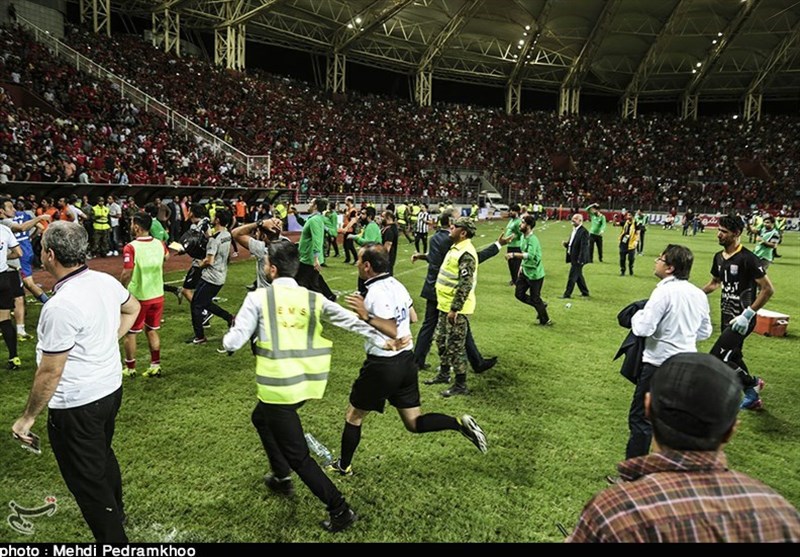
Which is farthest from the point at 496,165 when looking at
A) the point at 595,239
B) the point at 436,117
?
the point at 595,239

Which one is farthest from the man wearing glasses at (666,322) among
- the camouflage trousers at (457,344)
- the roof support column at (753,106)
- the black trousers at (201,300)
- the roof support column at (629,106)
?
the roof support column at (753,106)

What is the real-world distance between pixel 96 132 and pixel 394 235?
712 inches

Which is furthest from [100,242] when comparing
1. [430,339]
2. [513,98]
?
[513,98]

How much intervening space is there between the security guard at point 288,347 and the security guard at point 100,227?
14964mm

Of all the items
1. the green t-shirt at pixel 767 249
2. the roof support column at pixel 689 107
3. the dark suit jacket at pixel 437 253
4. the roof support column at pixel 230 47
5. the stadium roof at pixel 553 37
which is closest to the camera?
the dark suit jacket at pixel 437 253

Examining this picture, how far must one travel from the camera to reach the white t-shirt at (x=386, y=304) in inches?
165

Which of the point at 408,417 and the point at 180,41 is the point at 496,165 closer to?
the point at 180,41

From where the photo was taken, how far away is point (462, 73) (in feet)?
175

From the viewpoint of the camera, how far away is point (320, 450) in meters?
5.00

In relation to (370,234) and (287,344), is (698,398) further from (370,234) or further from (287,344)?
(370,234)

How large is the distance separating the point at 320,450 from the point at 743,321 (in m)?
4.30

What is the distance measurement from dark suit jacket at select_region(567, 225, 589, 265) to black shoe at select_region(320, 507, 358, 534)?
9.81 meters

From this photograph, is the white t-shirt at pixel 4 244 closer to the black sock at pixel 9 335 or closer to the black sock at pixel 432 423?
the black sock at pixel 9 335

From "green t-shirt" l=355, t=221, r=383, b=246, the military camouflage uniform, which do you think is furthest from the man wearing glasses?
"green t-shirt" l=355, t=221, r=383, b=246
